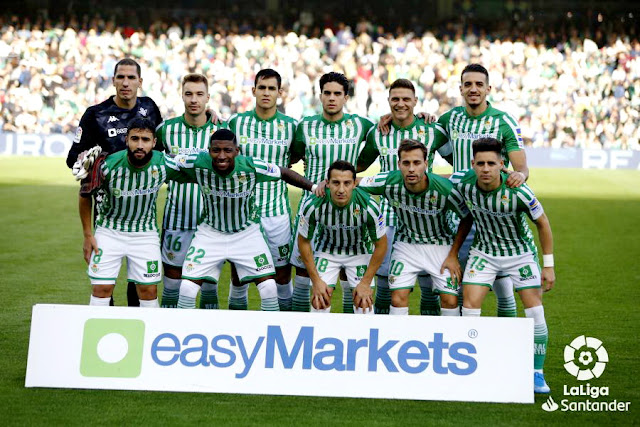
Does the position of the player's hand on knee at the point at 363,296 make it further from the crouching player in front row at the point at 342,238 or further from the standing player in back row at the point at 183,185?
the standing player in back row at the point at 183,185

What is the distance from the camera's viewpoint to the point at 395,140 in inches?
302

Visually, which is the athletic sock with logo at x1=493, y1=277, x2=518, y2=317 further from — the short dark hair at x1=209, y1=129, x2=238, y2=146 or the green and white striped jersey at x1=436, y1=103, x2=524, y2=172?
the short dark hair at x1=209, y1=129, x2=238, y2=146

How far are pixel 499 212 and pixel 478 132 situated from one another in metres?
1.00

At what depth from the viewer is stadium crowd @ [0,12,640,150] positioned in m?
27.1

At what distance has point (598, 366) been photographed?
712 centimetres

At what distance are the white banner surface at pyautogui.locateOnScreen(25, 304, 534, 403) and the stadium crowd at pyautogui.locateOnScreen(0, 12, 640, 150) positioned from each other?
20.9 m

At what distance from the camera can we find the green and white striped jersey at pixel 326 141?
7.80 metres

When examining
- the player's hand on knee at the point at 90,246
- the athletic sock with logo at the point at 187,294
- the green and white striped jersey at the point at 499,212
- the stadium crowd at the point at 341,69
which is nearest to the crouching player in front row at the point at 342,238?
the green and white striped jersey at the point at 499,212

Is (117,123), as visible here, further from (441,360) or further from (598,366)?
(598,366)

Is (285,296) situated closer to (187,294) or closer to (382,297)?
(382,297)

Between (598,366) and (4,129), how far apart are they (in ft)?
74.9

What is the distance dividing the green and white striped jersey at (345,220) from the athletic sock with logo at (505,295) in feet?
3.27

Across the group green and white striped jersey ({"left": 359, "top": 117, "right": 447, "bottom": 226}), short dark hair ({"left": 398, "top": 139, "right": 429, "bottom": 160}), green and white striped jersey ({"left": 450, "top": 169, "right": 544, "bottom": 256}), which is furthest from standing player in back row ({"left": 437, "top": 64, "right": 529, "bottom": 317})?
short dark hair ({"left": 398, "top": 139, "right": 429, "bottom": 160})

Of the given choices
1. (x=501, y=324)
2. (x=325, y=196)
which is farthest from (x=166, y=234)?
(x=501, y=324)
